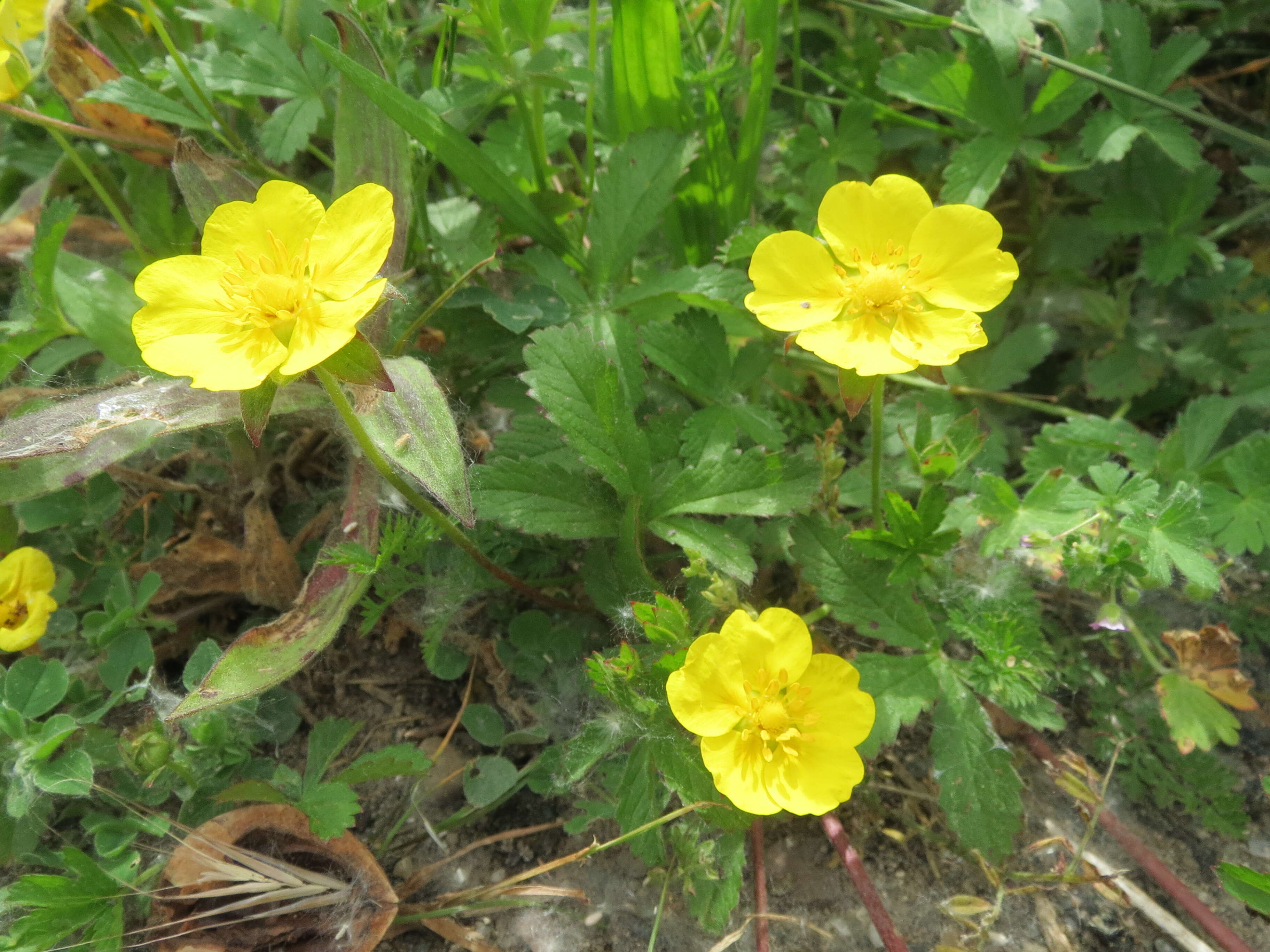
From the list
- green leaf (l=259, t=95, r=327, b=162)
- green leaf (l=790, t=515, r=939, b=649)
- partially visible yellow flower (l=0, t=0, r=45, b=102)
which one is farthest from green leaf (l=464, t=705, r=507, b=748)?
partially visible yellow flower (l=0, t=0, r=45, b=102)

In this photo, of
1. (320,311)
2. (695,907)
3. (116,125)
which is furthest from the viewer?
(116,125)

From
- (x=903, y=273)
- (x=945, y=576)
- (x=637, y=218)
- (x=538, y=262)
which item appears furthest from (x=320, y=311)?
(x=945, y=576)

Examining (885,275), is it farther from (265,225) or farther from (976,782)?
(265,225)

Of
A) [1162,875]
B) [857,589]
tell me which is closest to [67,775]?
[857,589]

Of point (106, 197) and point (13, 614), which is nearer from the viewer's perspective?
point (13, 614)

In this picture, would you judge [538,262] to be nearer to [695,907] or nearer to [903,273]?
[903,273]

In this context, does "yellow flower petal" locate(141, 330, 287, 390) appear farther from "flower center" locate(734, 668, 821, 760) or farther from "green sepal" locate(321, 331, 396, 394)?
"flower center" locate(734, 668, 821, 760)
